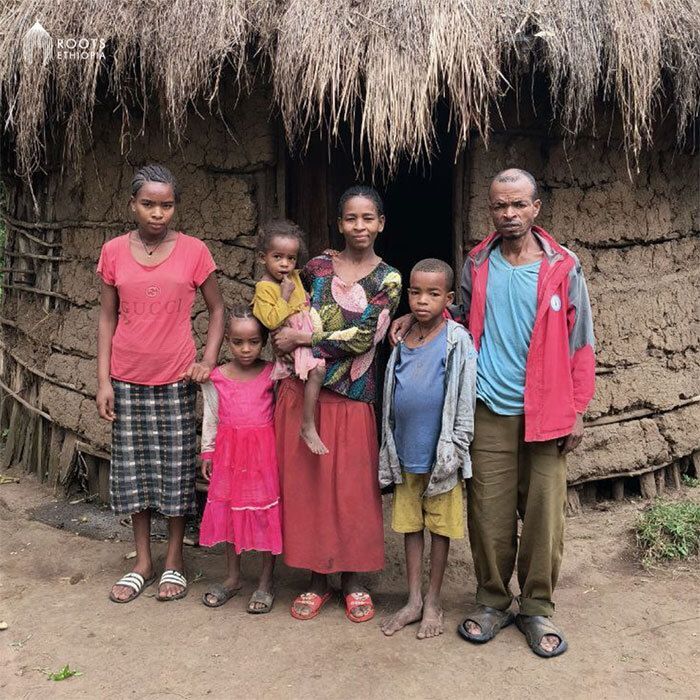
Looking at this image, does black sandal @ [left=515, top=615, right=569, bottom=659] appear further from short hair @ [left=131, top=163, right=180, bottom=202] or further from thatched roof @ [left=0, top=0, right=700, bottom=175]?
short hair @ [left=131, top=163, right=180, bottom=202]

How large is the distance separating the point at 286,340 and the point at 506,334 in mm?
835

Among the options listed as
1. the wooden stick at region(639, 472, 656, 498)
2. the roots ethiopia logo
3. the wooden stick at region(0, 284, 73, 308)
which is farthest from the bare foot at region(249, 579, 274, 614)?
the roots ethiopia logo

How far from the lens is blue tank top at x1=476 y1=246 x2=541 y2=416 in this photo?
8.94 ft

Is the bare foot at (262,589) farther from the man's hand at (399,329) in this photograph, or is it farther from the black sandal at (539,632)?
the man's hand at (399,329)

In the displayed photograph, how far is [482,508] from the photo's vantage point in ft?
9.38

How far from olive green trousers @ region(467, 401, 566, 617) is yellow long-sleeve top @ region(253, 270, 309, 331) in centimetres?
80

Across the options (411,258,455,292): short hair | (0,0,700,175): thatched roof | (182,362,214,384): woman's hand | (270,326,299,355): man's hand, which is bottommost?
(182,362,214,384): woman's hand

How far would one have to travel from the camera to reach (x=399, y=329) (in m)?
2.96

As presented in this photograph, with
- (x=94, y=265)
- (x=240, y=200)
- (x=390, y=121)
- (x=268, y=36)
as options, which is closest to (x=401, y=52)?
(x=390, y=121)

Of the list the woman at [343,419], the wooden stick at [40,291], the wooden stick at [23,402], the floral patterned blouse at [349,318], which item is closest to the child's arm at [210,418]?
the woman at [343,419]

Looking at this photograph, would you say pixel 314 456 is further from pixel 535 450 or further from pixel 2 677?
pixel 2 677

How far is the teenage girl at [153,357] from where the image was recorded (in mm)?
3125

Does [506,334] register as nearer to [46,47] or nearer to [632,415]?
[632,415]

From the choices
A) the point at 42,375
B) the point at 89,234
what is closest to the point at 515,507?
the point at 89,234
